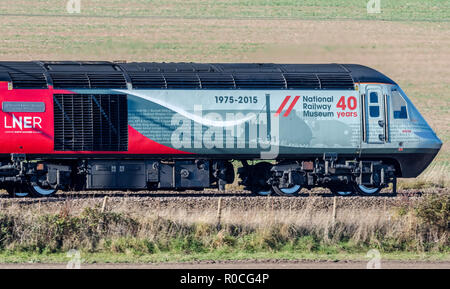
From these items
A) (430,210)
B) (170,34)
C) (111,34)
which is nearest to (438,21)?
(170,34)

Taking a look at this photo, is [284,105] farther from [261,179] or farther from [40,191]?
[40,191]

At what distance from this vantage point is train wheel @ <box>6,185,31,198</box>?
83.4 feet

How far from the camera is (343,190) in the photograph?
1076 inches

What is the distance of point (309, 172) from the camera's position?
1030 inches

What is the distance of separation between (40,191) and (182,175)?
412 cm

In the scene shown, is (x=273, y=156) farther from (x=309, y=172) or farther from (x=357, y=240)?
(x=357, y=240)

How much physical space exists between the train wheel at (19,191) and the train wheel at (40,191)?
0.62ft

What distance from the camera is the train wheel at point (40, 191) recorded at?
83.0 ft

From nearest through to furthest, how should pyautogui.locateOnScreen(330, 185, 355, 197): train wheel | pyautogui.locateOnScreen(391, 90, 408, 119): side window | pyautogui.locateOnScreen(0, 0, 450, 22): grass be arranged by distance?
pyautogui.locateOnScreen(391, 90, 408, 119): side window < pyautogui.locateOnScreen(330, 185, 355, 197): train wheel < pyautogui.locateOnScreen(0, 0, 450, 22): grass

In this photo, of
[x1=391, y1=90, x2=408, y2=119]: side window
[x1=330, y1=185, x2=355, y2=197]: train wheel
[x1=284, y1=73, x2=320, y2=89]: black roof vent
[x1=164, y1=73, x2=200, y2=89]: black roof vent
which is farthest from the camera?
[x1=330, y1=185, x2=355, y2=197]: train wheel

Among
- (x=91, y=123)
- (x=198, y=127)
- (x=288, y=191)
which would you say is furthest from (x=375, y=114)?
(x=91, y=123)

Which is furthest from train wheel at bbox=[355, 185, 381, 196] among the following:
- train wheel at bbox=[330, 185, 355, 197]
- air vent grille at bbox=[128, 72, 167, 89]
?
air vent grille at bbox=[128, 72, 167, 89]

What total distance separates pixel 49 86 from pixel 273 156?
21.9ft

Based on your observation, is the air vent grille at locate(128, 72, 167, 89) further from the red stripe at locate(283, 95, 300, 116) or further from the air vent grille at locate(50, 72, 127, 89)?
the red stripe at locate(283, 95, 300, 116)
